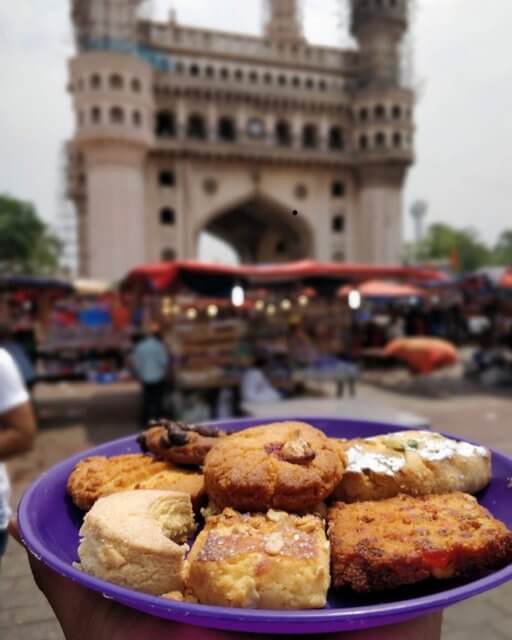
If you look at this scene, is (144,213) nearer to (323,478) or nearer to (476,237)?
(323,478)

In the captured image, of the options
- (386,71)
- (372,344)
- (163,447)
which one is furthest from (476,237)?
(163,447)

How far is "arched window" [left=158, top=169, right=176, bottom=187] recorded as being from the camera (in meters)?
39.0

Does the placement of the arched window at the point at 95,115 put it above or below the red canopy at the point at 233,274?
above

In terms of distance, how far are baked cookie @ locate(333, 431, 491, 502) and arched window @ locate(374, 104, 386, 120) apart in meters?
42.6

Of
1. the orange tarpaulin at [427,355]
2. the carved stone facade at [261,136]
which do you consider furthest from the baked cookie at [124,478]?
the carved stone facade at [261,136]

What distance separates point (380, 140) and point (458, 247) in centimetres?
2816

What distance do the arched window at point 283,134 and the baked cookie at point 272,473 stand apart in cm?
4222

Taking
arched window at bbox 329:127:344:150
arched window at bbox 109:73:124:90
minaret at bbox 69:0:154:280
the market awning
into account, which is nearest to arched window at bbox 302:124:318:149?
arched window at bbox 329:127:344:150

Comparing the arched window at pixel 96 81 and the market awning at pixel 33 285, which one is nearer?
the market awning at pixel 33 285

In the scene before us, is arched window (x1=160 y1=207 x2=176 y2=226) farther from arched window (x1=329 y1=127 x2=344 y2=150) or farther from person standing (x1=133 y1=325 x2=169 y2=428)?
person standing (x1=133 y1=325 x2=169 y2=428)

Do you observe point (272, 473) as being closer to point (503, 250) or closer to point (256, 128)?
point (256, 128)

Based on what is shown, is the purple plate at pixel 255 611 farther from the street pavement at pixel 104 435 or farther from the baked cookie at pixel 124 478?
the street pavement at pixel 104 435

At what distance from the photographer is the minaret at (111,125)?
33094 millimetres

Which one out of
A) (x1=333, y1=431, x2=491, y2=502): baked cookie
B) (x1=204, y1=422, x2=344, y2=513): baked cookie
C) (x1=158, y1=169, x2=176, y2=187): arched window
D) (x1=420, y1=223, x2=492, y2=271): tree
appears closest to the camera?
(x1=204, y1=422, x2=344, y2=513): baked cookie
